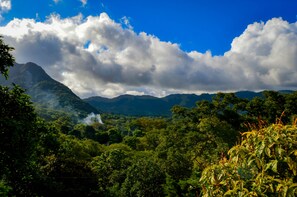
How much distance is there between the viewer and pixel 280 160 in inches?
179

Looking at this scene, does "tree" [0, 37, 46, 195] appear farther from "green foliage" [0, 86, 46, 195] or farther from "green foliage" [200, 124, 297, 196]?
"green foliage" [200, 124, 297, 196]

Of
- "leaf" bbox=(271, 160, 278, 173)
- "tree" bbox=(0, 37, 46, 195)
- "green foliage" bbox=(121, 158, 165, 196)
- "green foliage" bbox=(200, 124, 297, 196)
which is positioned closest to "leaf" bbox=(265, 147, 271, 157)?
"green foliage" bbox=(200, 124, 297, 196)

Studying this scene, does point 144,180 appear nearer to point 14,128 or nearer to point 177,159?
point 177,159

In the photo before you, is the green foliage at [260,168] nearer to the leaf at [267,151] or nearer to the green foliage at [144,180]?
the leaf at [267,151]

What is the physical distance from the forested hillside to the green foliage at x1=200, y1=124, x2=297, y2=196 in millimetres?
14

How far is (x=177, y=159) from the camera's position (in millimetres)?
25797

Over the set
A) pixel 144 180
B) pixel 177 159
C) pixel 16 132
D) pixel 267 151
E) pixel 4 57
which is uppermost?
pixel 4 57

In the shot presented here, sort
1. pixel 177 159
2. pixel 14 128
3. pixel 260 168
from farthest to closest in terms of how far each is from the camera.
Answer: pixel 177 159, pixel 14 128, pixel 260 168

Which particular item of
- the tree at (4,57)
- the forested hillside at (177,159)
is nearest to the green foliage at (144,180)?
the forested hillside at (177,159)

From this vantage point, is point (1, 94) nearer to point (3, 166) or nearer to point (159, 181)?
point (3, 166)

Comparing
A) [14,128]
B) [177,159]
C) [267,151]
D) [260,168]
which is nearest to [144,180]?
[177,159]

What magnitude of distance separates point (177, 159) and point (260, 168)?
21.5 metres

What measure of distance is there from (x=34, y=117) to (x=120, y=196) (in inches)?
486

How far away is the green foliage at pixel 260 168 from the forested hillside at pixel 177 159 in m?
0.01
